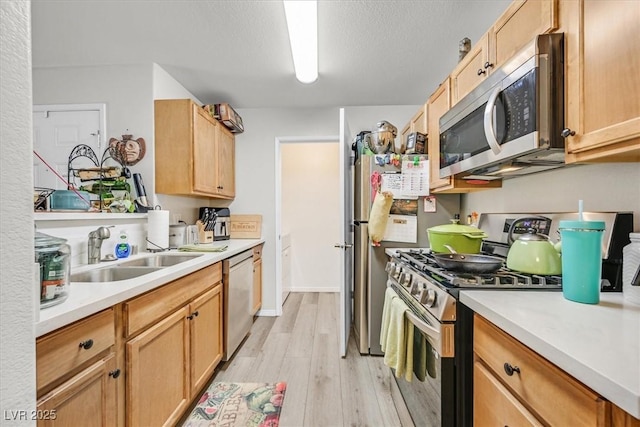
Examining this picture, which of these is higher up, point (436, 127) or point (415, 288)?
point (436, 127)

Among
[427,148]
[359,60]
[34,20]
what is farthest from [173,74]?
[427,148]

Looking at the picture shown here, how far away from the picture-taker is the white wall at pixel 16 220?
0.46m

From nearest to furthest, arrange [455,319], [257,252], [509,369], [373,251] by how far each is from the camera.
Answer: [509,369] → [455,319] → [373,251] → [257,252]

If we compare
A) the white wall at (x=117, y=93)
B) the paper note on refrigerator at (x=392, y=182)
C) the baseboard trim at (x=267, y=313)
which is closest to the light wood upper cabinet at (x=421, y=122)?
the paper note on refrigerator at (x=392, y=182)

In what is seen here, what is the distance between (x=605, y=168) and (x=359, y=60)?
1.75m

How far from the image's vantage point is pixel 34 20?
1.83 metres

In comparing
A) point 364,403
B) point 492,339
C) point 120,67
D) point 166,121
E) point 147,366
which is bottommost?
point 364,403

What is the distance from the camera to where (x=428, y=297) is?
4.08ft

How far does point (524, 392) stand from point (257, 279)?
2.76 metres

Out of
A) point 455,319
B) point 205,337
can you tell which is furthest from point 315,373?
point 455,319

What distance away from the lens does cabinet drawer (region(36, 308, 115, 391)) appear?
782 millimetres

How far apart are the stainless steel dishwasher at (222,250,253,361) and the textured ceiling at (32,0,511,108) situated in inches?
63.3

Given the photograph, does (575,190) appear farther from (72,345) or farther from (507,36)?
(72,345)

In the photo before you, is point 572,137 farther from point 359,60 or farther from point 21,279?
point 359,60
